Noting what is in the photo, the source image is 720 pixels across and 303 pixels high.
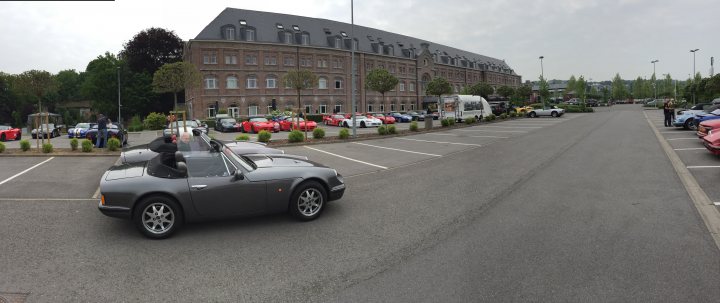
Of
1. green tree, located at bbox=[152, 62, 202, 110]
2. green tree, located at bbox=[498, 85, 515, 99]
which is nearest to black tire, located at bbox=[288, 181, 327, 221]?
green tree, located at bbox=[152, 62, 202, 110]

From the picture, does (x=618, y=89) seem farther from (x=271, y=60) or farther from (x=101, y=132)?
(x=101, y=132)

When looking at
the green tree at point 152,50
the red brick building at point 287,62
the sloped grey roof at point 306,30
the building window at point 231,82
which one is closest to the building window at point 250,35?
the red brick building at point 287,62

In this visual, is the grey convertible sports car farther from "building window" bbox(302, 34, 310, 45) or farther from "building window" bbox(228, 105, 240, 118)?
"building window" bbox(302, 34, 310, 45)

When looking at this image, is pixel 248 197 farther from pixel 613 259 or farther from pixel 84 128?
pixel 84 128

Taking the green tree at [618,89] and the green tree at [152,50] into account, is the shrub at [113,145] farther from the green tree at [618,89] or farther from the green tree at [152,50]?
the green tree at [618,89]

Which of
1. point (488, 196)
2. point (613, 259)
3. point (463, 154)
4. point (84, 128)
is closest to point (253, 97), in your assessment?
point (84, 128)

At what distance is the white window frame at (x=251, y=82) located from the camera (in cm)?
5328

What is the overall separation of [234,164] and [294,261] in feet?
6.86

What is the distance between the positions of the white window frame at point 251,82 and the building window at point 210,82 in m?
4.00

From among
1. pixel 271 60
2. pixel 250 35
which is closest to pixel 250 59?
pixel 271 60

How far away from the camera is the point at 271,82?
182ft

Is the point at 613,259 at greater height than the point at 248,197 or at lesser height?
lesser

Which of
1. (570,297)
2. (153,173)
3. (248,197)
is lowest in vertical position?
(570,297)

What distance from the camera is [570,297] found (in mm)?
3740
